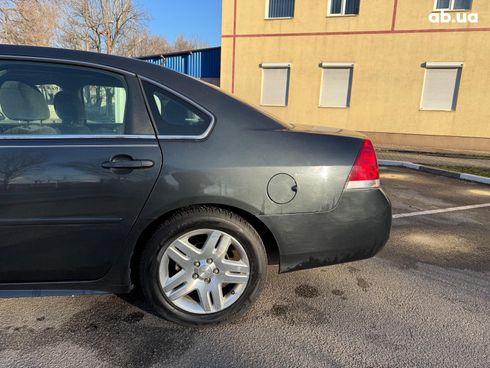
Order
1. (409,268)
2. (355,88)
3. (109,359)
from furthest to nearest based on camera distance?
(355,88) → (409,268) → (109,359)

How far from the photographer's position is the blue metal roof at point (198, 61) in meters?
17.0

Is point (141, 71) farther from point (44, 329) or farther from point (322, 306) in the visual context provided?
point (322, 306)

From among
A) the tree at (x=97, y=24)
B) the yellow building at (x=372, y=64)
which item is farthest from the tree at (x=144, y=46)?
the yellow building at (x=372, y=64)

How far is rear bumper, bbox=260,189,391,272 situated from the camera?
7.08ft

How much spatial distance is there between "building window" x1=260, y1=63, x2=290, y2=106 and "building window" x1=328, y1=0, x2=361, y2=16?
266cm

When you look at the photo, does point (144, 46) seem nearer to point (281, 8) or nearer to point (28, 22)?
point (28, 22)

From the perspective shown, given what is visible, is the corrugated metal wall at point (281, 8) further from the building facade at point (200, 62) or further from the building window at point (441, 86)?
the building window at point (441, 86)

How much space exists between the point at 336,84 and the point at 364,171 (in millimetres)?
12540

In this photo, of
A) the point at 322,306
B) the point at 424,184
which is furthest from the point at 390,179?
the point at 322,306

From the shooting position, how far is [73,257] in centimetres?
205

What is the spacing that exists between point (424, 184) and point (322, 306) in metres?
5.39

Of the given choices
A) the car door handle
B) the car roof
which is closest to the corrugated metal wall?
the car roof

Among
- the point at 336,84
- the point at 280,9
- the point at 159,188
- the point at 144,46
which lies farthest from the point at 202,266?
the point at 144,46

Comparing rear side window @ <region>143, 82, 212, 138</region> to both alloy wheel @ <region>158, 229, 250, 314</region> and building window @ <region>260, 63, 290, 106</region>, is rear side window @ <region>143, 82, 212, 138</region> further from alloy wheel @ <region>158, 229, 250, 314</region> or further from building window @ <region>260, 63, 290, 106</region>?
building window @ <region>260, 63, 290, 106</region>
